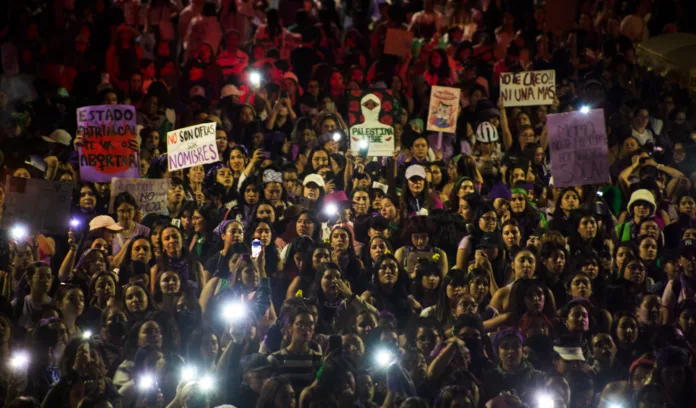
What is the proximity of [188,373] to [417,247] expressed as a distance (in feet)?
8.11

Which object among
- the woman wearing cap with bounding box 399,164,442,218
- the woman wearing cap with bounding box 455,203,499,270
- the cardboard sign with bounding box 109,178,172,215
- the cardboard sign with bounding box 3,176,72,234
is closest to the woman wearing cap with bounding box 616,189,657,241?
the woman wearing cap with bounding box 455,203,499,270

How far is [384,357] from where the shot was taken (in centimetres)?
923

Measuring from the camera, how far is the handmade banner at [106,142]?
12.1 m

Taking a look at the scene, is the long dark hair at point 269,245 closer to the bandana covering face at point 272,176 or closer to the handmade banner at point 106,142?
the bandana covering face at point 272,176

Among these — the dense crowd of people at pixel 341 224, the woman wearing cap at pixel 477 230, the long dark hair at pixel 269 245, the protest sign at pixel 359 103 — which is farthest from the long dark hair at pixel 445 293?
the protest sign at pixel 359 103

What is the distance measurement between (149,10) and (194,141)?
3837 mm

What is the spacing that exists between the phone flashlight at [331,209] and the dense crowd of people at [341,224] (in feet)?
0.06

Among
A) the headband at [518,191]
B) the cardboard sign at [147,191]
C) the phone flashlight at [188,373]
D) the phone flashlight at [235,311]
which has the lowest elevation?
the phone flashlight at [188,373]

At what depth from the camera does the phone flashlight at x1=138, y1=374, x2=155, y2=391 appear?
8.93 meters

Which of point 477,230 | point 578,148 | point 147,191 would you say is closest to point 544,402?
point 477,230

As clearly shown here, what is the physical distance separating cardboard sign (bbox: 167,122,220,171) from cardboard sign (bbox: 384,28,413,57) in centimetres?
361

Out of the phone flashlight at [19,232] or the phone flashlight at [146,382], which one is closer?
the phone flashlight at [146,382]

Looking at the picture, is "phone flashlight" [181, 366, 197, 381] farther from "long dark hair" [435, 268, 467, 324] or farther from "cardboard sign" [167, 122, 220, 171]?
"cardboard sign" [167, 122, 220, 171]

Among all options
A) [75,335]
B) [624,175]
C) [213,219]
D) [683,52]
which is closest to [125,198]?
[213,219]
